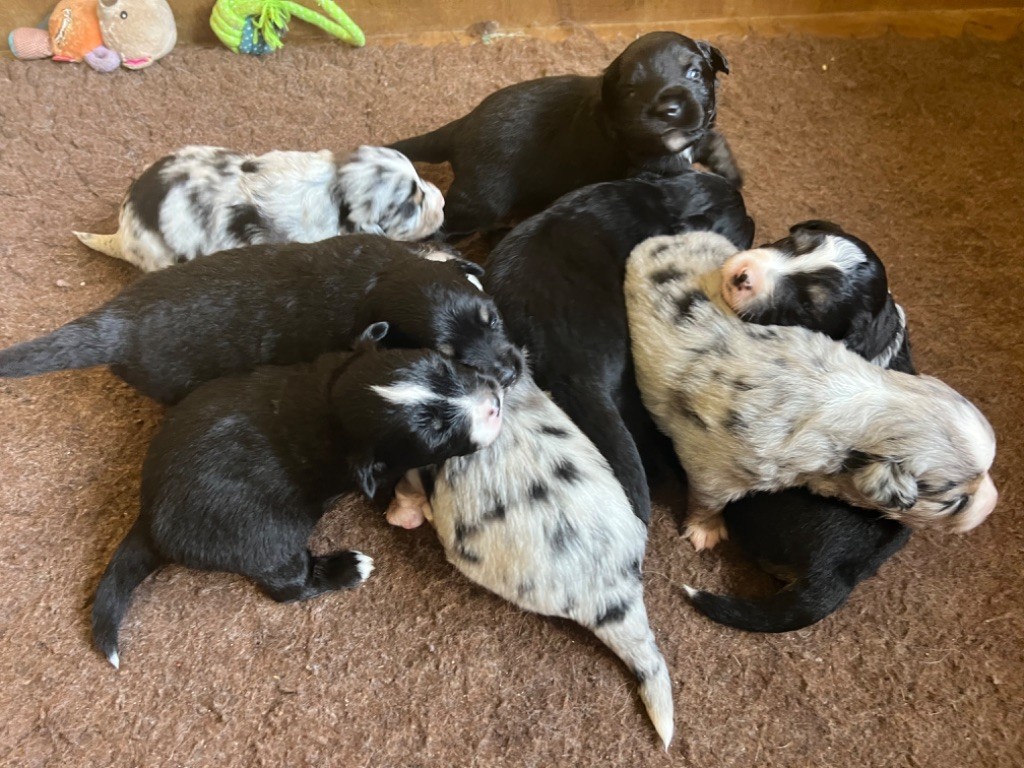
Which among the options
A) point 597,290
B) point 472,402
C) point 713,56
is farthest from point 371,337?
point 713,56

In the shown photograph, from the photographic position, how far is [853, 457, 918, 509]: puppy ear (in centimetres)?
196

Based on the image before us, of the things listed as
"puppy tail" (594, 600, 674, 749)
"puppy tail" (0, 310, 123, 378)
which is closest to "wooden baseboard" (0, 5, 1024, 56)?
"puppy tail" (0, 310, 123, 378)

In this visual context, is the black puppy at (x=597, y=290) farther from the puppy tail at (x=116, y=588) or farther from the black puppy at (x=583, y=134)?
the puppy tail at (x=116, y=588)

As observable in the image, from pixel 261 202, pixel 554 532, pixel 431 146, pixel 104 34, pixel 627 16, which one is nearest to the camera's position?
pixel 554 532

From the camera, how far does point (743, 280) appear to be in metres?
2.14

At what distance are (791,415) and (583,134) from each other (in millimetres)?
1257

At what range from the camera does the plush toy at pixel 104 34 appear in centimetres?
329

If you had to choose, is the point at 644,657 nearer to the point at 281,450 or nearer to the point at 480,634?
the point at 480,634

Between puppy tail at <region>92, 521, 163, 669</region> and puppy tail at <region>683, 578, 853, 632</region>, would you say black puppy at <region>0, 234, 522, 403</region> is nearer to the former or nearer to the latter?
puppy tail at <region>92, 521, 163, 669</region>

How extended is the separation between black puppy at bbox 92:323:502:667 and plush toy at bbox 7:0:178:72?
2.04 m

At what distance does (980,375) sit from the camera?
2576 millimetres

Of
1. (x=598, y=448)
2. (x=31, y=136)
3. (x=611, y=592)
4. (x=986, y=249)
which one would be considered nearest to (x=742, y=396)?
(x=598, y=448)

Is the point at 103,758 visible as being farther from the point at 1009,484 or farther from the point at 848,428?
the point at 1009,484

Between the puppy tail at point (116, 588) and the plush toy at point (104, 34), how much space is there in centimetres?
228
